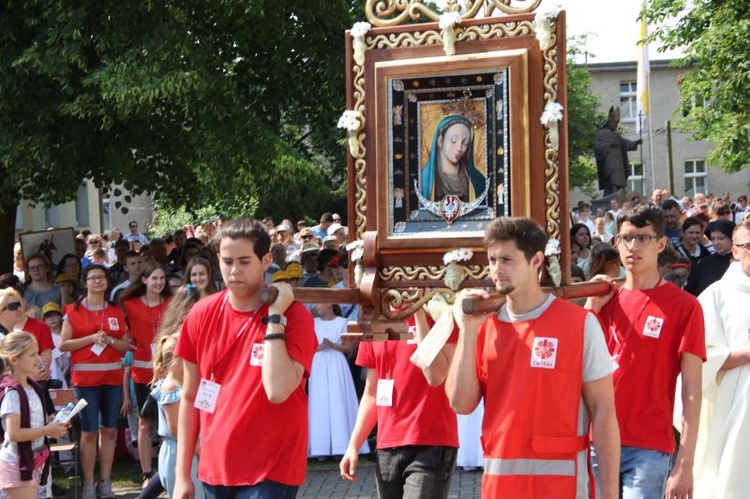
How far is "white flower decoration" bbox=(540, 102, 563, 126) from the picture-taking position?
5207 mm

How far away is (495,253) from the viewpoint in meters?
4.53

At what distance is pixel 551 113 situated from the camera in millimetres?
5207

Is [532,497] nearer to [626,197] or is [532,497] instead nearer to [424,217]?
[424,217]

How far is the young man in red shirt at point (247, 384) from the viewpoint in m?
5.03

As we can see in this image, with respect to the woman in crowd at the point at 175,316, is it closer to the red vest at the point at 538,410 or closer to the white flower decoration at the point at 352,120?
the white flower decoration at the point at 352,120

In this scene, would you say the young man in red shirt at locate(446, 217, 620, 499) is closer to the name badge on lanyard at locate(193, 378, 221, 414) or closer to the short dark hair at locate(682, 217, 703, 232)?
the name badge on lanyard at locate(193, 378, 221, 414)

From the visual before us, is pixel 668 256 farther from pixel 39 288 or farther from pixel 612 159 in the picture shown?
pixel 612 159

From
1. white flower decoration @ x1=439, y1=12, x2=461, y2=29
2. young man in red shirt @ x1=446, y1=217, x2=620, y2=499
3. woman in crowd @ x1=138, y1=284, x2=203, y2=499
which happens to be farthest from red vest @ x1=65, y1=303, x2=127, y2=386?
young man in red shirt @ x1=446, y1=217, x2=620, y2=499

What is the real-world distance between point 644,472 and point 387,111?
6.90 feet

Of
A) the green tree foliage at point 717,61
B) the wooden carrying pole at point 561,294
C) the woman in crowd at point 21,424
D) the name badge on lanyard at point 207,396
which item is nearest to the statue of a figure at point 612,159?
the green tree foliage at point 717,61

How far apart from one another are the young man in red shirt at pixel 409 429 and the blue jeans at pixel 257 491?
1217mm

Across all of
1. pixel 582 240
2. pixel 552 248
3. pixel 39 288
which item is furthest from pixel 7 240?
pixel 552 248

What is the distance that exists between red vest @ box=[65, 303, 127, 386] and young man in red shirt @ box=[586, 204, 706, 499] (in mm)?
5812

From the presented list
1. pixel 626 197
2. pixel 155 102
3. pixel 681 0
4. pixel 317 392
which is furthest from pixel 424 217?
pixel 626 197
